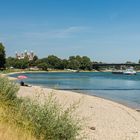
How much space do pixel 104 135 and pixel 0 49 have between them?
485ft

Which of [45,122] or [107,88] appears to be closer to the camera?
[45,122]

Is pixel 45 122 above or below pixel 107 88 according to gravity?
above

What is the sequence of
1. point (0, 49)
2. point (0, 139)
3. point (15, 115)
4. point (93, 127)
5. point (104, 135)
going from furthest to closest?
1. point (0, 49)
2. point (93, 127)
3. point (104, 135)
4. point (15, 115)
5. point (0, 139)

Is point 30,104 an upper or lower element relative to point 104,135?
upper

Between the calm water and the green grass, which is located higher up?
the green grass

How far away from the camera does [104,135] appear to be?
19.2 meters

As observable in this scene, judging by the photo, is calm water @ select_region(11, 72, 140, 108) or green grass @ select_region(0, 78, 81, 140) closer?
green grass @ select_region(0, 78, 81, 140)

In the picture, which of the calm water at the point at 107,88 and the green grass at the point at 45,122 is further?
the calm water at the point at 107,88

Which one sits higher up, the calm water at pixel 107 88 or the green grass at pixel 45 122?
the green grass at pixel 45 122

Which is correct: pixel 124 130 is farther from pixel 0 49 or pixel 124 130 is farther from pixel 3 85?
pixel 0 49

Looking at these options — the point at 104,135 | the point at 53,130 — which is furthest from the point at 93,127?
the point at 53,130

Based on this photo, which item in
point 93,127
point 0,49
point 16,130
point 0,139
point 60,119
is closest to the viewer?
point 0,139

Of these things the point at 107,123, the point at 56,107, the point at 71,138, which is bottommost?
the point at 107,123

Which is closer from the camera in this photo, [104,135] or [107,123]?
[104,135]
